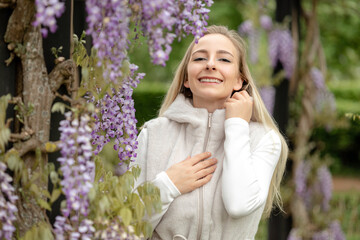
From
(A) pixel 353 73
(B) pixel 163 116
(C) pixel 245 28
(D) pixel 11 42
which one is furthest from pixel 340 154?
(D) pixel 11 42

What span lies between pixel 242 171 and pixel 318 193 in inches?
168

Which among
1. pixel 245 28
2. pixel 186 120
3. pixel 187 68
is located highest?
pixel 245 28

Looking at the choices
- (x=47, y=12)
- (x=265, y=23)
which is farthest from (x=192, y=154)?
(x=265, y=23)

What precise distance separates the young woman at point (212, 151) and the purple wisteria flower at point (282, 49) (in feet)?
10.3

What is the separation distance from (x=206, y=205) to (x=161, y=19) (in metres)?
0.83

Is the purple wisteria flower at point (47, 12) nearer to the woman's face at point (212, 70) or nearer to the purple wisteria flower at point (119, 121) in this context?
the purple wisteria flower at point (119, 121)

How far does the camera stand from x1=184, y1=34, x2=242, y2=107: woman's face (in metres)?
2.13

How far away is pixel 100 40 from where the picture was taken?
142 centimetres

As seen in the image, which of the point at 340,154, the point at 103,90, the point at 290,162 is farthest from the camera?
the point at 340,154

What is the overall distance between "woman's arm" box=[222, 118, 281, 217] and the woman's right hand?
9 centimetres

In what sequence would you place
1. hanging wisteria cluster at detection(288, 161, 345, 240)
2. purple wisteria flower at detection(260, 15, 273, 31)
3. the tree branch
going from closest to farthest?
the tree branch < hanging wisteria cluster at detection(288, 161, 345, 240) < purple wisteria flower at detection(260, 15, 273, 31)

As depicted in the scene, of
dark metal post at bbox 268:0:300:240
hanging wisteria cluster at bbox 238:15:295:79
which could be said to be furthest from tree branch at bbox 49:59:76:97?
hanging wisteria cluster at bbox 238:15:295:79

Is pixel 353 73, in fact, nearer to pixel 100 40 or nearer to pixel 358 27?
pixel 358 27

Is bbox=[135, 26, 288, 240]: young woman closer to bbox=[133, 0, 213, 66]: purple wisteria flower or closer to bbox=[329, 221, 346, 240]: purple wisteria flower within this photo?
bbox=[133, 0, 213, 66]: purple wisteria flower
